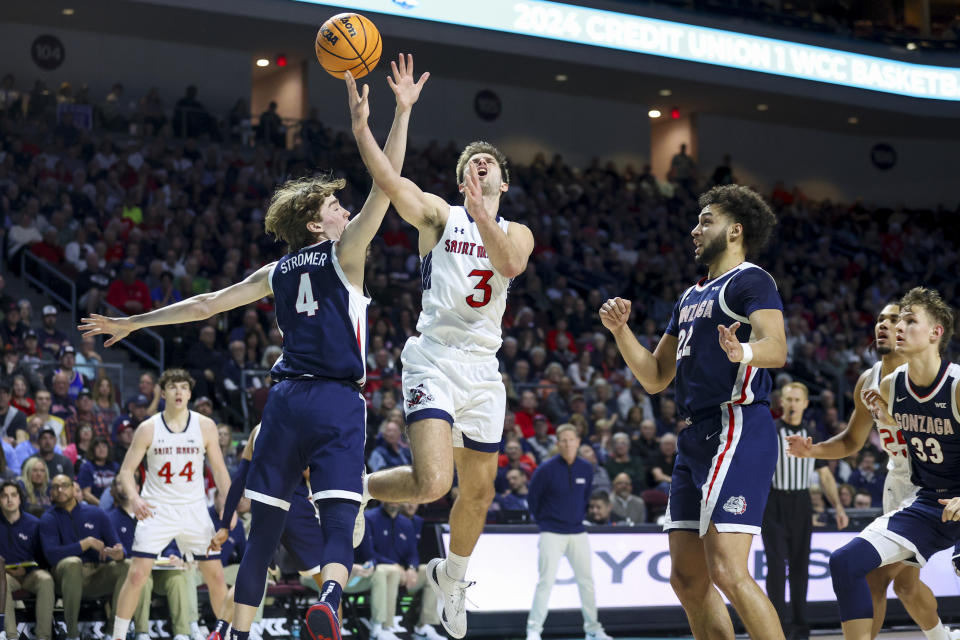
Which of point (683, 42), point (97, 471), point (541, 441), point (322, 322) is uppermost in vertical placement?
point (683, 42)

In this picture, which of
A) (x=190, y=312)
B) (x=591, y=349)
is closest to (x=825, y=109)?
(x=591, y=349)

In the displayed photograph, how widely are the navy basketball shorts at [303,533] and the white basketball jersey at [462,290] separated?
238cm

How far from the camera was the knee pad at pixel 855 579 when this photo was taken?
6055 millimetres

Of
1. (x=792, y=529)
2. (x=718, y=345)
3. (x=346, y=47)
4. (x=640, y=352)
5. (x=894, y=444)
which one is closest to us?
(x=718, y=345)

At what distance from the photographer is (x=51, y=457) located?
11.3 m

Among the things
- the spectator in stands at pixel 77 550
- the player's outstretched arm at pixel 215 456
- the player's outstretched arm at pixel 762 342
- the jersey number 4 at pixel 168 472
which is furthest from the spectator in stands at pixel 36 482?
the player's outstretched arm at pixel 762 342

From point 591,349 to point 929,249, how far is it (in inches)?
513

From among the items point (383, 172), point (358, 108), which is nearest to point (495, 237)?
point (383, 172)

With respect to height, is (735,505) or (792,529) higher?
(735,505)

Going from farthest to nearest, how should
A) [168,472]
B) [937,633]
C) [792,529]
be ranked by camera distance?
[792,529] → [168,472] → [937,633]

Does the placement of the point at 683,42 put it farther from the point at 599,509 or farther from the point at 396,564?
the point at 396,564

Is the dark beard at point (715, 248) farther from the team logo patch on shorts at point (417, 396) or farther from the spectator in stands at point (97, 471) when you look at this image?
the spectator in stands at point (97, 471)

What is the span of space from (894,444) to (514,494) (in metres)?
6.35

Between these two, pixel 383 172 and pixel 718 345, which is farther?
pixel 383 172
